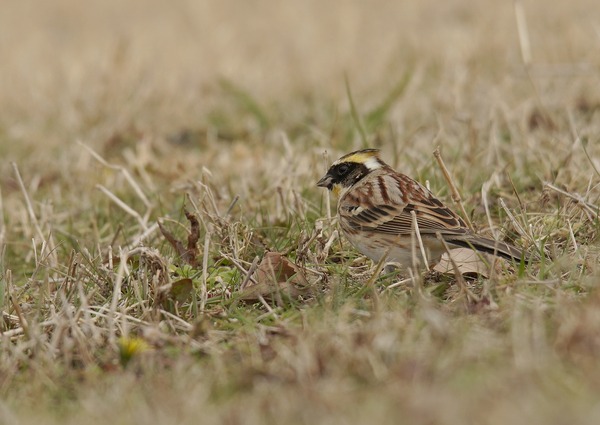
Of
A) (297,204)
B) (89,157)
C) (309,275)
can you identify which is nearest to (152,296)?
(309,275)

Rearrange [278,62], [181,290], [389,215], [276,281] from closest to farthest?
1. [276,281]
2. [181,290]
3. [389,215]
4. [278,62]

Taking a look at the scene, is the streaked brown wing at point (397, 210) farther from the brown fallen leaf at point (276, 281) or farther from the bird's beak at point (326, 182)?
the brown fallen leaf at point (276, 281)

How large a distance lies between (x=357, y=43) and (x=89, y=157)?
526 cm

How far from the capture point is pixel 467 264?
5094 mm

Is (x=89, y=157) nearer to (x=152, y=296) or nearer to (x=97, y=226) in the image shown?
(x=97, y=226)

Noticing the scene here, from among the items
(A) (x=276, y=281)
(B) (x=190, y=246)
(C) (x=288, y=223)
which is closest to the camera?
(A) (x=276, y=281)

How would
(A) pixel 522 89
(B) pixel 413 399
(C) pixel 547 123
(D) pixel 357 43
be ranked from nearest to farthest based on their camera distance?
1. (B) pixel 413 399
2. (C) pixel 547 123
3. (A) pixel 522 89
4. (D) pixel 357 43

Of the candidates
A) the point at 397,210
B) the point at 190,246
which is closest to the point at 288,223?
the point at 190,246

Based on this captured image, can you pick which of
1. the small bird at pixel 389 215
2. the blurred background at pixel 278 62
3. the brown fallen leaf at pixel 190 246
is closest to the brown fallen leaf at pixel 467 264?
the small bird at pixel 389 215

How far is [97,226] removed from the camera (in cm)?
696

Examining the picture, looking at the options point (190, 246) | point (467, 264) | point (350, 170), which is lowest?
point (467, 264)

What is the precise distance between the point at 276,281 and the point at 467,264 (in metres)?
0.99

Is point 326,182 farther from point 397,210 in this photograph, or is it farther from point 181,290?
point 181,290

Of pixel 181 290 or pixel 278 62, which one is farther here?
pixel 278 62
